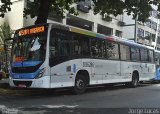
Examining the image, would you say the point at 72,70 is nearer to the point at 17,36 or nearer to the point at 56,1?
the point at 17,36

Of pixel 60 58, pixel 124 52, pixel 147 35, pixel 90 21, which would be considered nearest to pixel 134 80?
pixel 124 52

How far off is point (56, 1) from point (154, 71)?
995cm

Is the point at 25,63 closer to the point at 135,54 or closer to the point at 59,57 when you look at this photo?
the point at 59,57

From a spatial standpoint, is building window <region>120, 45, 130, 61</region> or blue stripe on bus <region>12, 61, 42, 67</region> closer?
blue stripe on bus <region>12, 61, 42, 67</region>

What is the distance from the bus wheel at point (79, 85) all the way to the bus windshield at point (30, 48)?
2.60m

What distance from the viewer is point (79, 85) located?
16.6m

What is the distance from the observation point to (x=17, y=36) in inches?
629

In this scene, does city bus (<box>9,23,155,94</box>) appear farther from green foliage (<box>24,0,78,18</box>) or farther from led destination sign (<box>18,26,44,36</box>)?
green foliage (<box>24,0,78,18</box>)

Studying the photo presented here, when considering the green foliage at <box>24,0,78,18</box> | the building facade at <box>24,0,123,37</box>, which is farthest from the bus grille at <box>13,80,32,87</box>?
the building facade at <box>24,0,123,37</box>

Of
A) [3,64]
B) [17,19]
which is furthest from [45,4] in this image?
[17,19]

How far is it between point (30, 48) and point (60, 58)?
4.45 feet

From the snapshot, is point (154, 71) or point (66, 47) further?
point (154, 71)

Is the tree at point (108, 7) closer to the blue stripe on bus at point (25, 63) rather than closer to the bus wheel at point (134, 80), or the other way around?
the blue stripe on bus at point (25, 63)

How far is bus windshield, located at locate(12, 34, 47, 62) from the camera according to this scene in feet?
48.1
